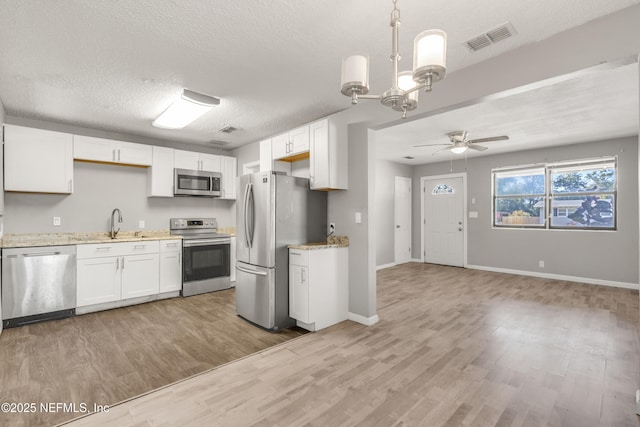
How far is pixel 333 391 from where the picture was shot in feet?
6.94

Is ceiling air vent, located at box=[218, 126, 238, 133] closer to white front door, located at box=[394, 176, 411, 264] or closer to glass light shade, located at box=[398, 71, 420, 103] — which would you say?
glass light shade, located at box=[398, 71, 420, 103]

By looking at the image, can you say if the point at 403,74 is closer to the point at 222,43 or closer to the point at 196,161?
the point at 222,43

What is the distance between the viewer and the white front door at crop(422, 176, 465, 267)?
276 inches

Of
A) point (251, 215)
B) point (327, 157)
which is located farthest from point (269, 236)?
point (327, 157)

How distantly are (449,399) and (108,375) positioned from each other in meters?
2.54

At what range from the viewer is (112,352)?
2752 millimetres

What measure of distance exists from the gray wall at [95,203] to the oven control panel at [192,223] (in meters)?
0.10

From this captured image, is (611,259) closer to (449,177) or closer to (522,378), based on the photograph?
(449,177)

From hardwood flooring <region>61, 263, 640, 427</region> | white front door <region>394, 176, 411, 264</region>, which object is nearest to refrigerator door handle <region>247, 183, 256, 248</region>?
hardwood flooring <region>61, 263, 640, 427</region>

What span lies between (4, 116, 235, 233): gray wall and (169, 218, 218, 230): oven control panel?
0.10m

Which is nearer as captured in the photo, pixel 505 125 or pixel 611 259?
pixel 505 125

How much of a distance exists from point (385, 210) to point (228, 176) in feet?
11.7

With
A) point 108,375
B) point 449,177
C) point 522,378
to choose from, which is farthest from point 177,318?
point 449,177

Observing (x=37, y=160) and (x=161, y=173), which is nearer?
(x=37, y=160)
